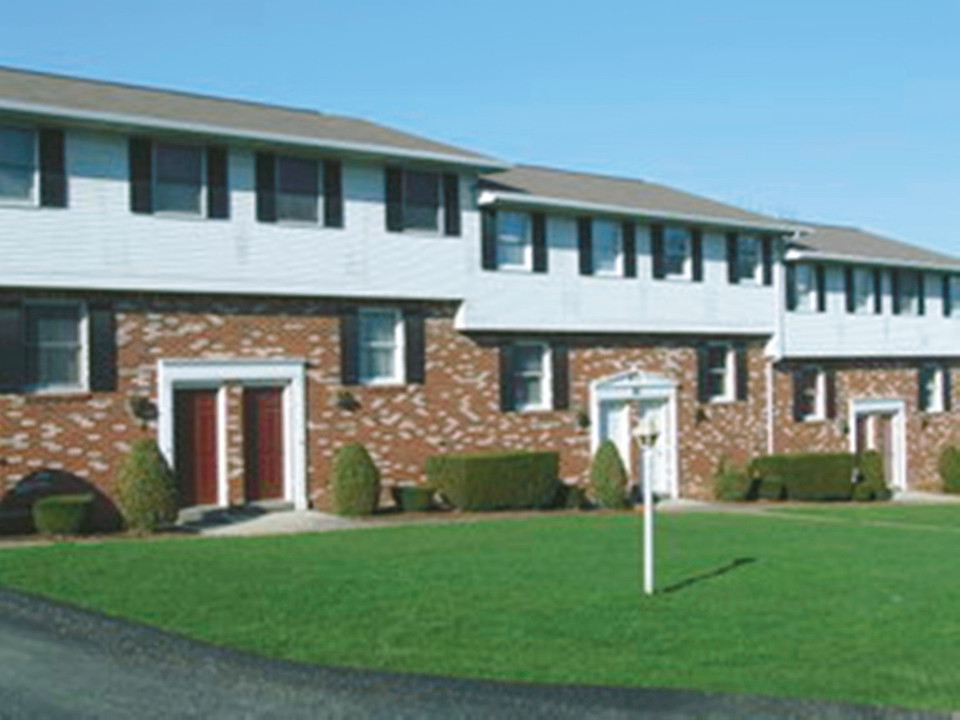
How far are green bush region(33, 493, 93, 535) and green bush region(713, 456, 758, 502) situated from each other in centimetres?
1631

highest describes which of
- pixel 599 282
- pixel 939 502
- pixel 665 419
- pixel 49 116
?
pixel 49 116

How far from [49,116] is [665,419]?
1662cm

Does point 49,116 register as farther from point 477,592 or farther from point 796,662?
point 796,662

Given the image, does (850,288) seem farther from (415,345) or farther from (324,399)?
(324,399)

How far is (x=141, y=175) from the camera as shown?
20.6 m

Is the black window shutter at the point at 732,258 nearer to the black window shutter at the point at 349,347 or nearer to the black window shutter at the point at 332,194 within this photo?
the black window shutter at the point at 349,347

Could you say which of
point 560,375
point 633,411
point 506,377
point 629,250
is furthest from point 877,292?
point 506,377

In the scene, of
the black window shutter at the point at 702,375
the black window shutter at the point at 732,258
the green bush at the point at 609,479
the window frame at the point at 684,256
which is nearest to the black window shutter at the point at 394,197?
the green bush at the point at 609,479

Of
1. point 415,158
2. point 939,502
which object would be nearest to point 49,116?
point 415,158

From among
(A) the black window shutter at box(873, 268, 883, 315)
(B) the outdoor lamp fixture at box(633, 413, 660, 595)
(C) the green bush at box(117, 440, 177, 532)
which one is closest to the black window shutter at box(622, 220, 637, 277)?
(A) the black window shutter at box(873, 268, 883, 315)

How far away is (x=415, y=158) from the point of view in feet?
78.0

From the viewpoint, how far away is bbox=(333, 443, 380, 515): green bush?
73.6 ft

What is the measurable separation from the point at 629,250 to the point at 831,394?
987 centimetres

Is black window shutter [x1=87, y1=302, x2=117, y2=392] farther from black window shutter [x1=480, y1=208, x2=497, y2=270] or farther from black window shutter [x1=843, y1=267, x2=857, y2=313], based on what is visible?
black window shutter [x1=843, y1=267, x2=857, y2=313]
